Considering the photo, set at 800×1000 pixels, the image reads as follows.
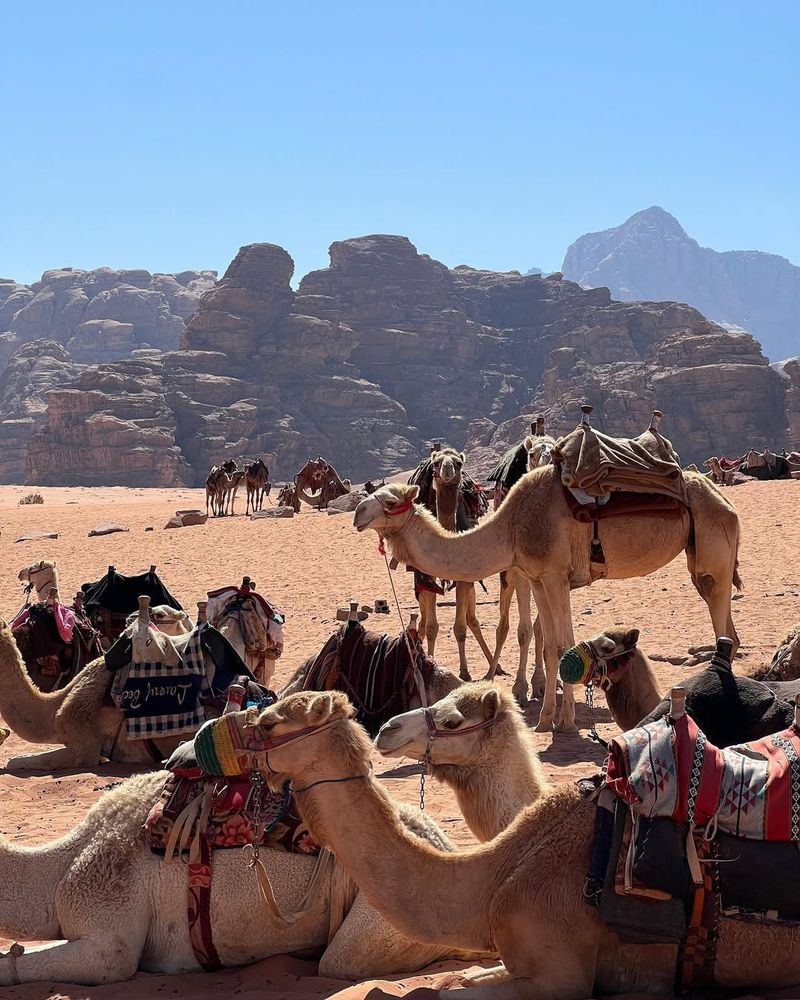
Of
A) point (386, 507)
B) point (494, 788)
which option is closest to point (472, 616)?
point (386, 507)

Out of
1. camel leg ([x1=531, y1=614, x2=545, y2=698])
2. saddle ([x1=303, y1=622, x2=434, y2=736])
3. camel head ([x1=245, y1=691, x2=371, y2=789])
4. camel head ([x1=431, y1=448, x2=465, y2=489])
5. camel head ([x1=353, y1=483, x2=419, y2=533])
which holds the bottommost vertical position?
camel leg ([x1=531, y1=614, x2=545, y2=698])

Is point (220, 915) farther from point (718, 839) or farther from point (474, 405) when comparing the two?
point (474, 405)

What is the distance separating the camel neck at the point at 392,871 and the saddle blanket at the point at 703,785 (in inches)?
20.8

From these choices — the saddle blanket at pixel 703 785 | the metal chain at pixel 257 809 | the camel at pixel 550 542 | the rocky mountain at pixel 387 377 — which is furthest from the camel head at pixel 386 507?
the rocky mountain at pixel 387 377

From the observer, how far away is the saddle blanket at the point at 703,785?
3.37 meters

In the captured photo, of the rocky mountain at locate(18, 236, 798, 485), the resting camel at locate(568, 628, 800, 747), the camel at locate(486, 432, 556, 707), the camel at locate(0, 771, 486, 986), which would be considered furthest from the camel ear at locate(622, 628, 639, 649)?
the rocky mountain at locate(18, 236, 798, 485)

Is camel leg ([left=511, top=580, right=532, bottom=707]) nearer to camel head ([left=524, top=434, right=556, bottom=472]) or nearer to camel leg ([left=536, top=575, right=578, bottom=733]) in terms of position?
camel head ([left=524, top=434, right=556, bottom=472])

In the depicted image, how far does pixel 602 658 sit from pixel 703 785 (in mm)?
1772

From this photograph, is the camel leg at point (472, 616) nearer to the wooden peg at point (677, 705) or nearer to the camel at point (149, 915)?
the camel at point (149, 915)

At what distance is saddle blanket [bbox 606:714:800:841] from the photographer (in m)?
3.37

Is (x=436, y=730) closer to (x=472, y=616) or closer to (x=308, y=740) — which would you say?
(x=308, y=740)

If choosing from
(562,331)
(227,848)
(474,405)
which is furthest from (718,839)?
(562,331)

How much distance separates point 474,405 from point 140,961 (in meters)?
112

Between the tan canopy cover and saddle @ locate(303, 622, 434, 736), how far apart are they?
2.24 metres
